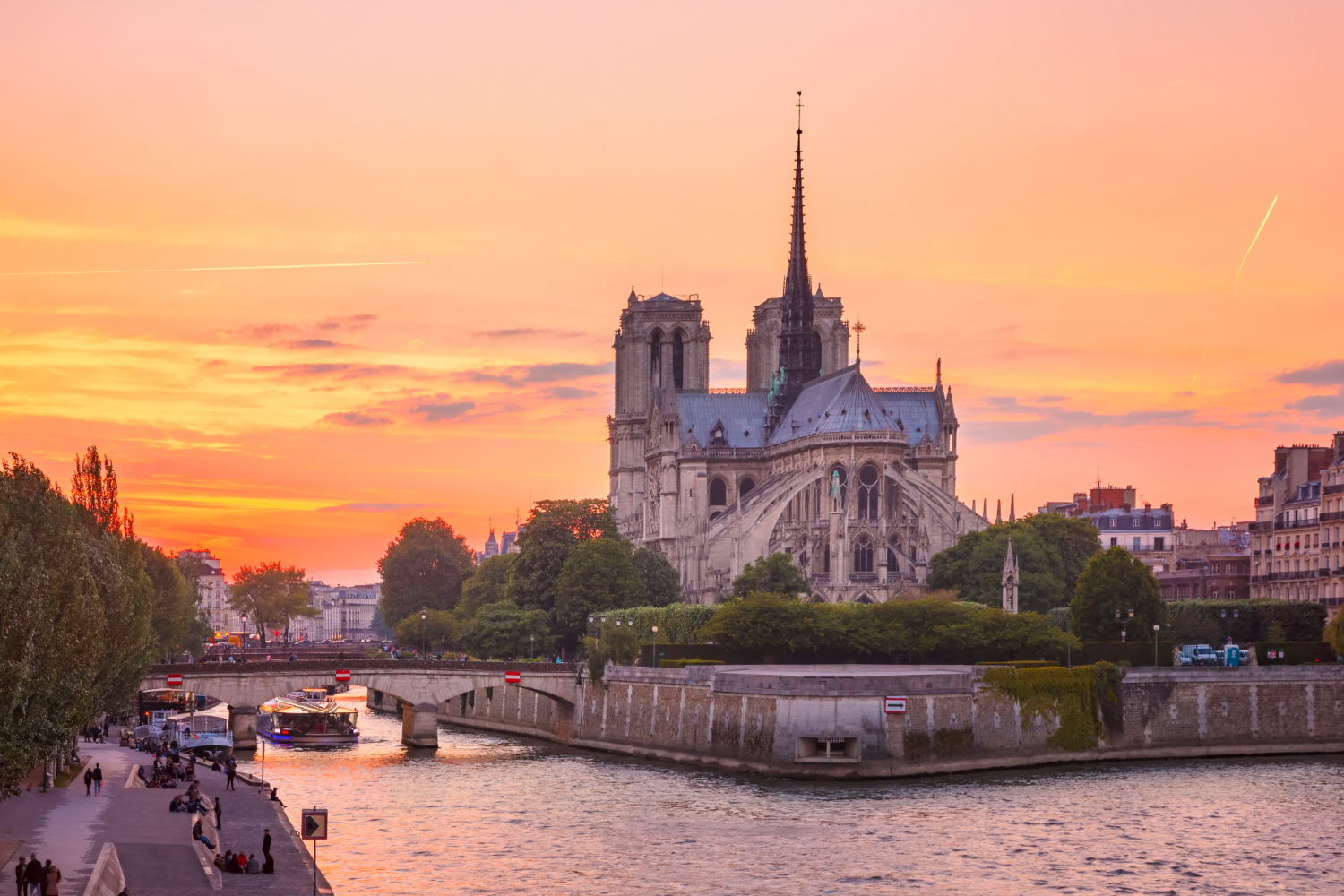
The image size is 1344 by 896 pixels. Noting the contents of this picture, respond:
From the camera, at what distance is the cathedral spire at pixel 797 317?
150 metres

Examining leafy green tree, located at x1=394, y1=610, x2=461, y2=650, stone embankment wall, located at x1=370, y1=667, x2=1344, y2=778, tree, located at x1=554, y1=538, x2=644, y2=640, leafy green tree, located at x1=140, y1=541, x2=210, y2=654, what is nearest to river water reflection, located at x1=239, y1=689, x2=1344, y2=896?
stone embankment wall, located at x1=370, y1=667, x2=1344, y2=778

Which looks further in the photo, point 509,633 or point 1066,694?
point 509,633

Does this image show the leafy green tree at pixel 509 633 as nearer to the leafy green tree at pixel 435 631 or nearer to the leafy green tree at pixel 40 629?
the leafy green tree at pixel 435 631

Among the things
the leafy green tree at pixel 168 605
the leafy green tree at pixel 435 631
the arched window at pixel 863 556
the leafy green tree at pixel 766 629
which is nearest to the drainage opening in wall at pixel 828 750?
the leafy green tree at pixel 766 629

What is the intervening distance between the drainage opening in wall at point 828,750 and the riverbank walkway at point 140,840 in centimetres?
1964

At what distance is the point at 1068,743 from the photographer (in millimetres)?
73812

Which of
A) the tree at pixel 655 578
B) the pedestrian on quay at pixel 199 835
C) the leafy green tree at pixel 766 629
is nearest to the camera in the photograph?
the pedestrian on quay at pixel 199 835

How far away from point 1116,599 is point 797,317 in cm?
6428

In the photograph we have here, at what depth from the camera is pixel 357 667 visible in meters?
86.5

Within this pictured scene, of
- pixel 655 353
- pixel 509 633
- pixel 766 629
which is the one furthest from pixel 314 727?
pixel 655 353

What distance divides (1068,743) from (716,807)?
2002cm

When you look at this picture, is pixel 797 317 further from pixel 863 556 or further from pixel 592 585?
pixel 592 585

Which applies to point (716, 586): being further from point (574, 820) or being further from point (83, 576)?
point (83, 576)

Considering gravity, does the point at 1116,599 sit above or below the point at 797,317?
below
